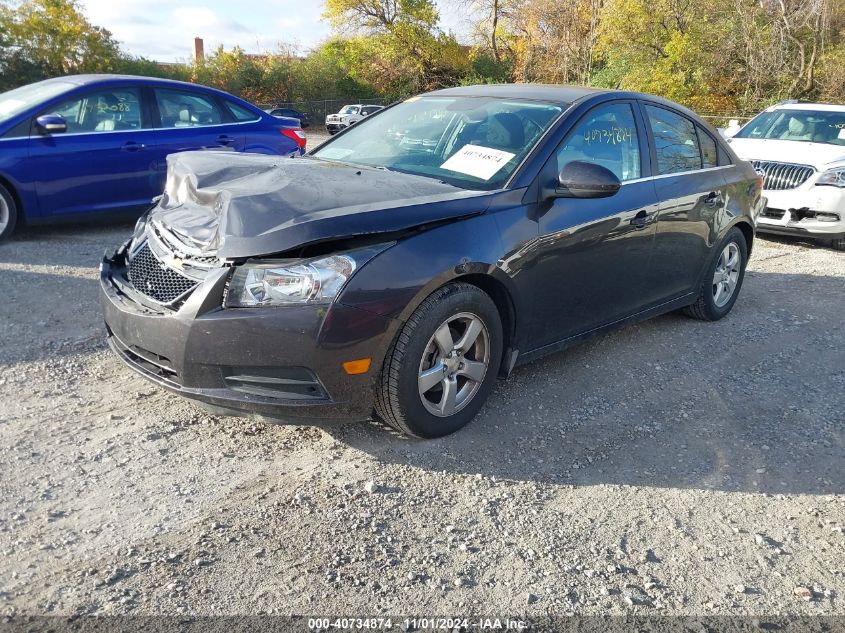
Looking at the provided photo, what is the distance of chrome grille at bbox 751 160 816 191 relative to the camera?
8.70 metres

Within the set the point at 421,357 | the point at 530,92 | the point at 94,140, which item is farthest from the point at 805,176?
the point at 94,140

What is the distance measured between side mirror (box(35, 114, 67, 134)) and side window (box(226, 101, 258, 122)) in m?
2.06

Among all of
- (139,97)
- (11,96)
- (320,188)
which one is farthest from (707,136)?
(11,96)

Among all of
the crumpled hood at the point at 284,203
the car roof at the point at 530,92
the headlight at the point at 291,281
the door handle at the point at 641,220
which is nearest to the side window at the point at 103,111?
the crumpled hood at the point at 284,203

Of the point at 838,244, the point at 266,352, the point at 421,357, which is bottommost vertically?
the point at 838,244

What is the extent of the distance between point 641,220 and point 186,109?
18.0 ft

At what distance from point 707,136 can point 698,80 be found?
24747 millimetres

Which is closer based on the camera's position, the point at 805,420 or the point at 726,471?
the point at 726,471

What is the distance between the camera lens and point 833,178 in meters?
8.52

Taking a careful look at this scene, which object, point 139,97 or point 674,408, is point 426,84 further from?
point 674,408

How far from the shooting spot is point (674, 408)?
4109mm

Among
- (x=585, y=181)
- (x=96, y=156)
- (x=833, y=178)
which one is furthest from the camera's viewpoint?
(x=833, y=178)

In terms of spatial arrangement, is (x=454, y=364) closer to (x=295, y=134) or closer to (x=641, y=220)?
(x=641, y=220)

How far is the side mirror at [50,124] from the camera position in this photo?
660 centimetres
